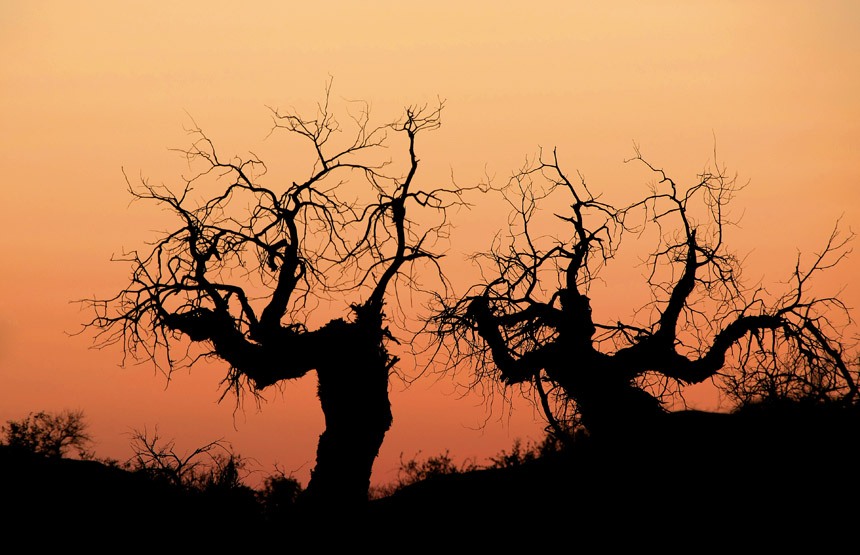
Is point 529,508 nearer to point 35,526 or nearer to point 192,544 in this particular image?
point 192,544

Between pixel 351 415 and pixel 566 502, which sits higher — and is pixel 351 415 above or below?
above

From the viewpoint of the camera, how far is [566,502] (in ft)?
40.0

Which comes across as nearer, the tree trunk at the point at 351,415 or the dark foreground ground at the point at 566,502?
the dark foreground ground at the point at 566,502

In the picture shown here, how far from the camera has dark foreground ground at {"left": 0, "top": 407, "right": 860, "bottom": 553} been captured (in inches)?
428

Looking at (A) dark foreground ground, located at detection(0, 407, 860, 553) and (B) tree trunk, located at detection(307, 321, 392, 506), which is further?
(B) tree trunk, located at detection(307, 321, 392, 506)

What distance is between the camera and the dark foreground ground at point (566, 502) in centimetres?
1088

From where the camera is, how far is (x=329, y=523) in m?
14.2

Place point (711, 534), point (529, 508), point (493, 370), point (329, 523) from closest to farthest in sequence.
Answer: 1. point (711, 534)
2. point (529, 508)
3. point (329, 523)
4. point (493, 370)

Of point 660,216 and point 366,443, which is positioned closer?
point 366,443

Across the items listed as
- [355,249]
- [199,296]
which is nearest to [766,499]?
[355,249]

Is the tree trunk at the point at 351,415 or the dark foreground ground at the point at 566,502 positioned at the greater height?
the tree trunk at the point at 351,415

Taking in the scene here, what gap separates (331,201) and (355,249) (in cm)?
93

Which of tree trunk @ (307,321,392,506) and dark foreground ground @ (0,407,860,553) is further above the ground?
tree trunk @ (307,321,392,506)

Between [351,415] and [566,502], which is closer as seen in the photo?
[566,502]
